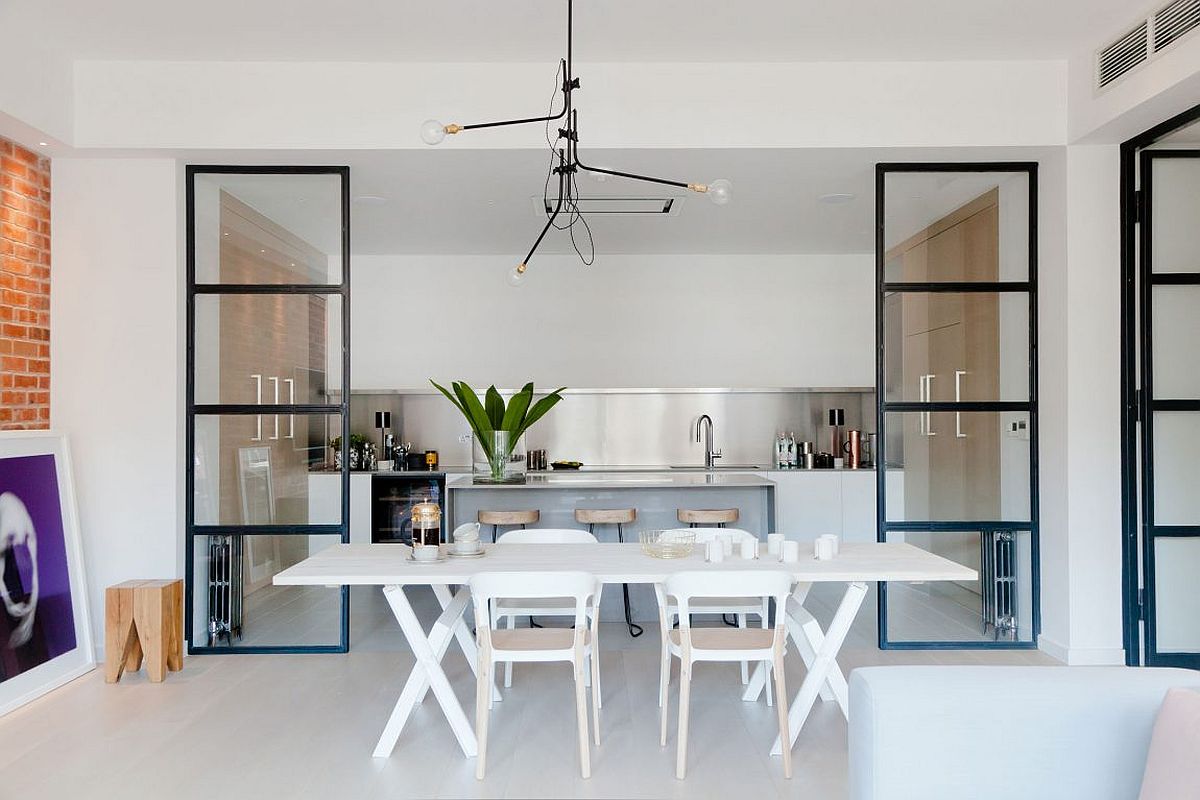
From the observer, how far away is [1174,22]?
3.51 meters

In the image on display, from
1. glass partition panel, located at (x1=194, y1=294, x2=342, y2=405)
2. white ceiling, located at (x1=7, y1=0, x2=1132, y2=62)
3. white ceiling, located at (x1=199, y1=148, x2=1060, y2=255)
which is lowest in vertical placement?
glass partition panel, located at (x1=194, y1=294, x2=342, y2=405)

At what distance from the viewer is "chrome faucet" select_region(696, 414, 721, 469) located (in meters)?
7.48

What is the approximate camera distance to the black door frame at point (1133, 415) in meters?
4.12

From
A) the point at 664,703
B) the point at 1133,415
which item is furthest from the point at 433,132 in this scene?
the point at 1133,415

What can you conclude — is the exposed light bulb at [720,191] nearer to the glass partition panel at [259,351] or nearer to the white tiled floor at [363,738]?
the white tiled floor at [363,738]

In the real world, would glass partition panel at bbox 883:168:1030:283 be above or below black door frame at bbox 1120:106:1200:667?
above

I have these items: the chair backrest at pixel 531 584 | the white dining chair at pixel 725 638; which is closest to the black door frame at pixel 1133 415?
the white dining chair at pixel 725 638

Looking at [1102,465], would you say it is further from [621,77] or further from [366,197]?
[366,197]

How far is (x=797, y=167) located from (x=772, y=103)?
20.2 inches

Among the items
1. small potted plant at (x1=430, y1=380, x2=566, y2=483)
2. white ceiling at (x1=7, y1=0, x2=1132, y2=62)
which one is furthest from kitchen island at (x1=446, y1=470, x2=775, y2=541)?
white ceiling at (x1=7, y1=0, x2=1132, y2=62)

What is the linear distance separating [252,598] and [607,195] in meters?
3.13

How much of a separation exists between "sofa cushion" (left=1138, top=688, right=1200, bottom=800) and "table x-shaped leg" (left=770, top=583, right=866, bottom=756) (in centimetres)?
142

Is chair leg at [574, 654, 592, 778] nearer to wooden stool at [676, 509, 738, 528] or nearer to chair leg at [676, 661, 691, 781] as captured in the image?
chair leg at [676, 661, 691, 781]

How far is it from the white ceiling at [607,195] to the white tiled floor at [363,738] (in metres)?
2.35
